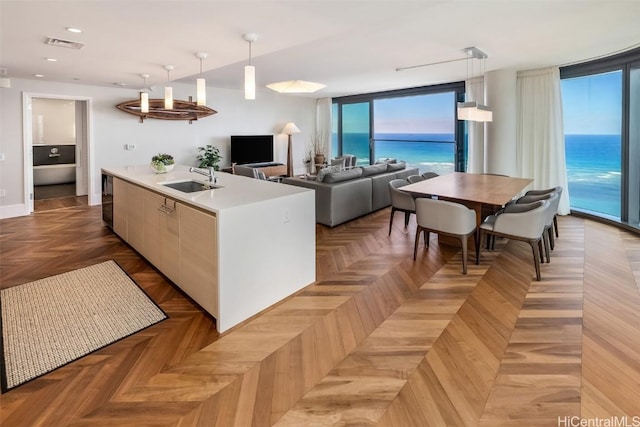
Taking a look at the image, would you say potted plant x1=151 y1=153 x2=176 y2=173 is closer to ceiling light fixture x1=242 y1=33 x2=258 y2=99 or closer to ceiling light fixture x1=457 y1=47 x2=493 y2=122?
ceiling light fixture x1=242 y1=33 x2=258 y2=99

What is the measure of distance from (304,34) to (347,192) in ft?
9.27

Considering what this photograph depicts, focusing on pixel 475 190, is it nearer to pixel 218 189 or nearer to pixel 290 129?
pixel 218 189

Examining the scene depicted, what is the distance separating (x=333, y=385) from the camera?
6.92 feet

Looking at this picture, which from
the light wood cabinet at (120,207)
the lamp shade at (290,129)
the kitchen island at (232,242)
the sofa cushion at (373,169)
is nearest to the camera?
the kitchen island at (232,242)

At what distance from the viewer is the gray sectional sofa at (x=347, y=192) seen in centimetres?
556

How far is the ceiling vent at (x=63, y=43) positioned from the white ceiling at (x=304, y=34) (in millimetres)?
87

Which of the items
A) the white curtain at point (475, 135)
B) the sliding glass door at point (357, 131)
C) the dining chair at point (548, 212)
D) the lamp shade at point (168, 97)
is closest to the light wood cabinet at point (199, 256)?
the lamp shade at point (168, 97)

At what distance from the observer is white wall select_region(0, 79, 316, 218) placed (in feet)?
20.2

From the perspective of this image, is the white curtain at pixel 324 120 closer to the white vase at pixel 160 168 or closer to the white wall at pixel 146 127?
the white wall at pixel 146 127

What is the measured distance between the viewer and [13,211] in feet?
20.6

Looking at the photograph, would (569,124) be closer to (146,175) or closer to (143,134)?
(146,175)

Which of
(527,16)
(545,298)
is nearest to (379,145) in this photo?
(527,16)

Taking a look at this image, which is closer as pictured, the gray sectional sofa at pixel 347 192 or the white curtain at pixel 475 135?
the gray sectional sofa at pixel 347 192

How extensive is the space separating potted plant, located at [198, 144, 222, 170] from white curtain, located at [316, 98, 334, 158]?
333cm
